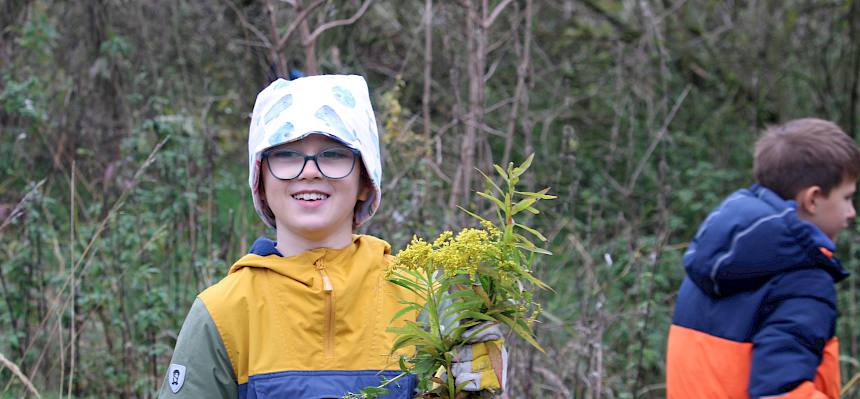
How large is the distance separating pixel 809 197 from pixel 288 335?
170 cm

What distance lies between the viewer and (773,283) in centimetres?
294

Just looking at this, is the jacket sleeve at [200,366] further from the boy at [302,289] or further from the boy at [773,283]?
the boy at [773,283]

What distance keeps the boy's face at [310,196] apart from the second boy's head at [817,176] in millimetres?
1474

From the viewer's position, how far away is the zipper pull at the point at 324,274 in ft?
7.38

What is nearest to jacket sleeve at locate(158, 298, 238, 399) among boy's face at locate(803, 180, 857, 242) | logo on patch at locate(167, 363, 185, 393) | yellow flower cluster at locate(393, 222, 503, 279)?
logo on patch at locate(167, 363, 185, 393)

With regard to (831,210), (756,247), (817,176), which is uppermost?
(817,176)

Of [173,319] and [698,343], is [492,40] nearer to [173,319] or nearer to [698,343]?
[173,319]

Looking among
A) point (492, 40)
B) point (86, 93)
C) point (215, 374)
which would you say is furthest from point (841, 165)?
point (86, 93)

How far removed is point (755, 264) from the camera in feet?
9.68

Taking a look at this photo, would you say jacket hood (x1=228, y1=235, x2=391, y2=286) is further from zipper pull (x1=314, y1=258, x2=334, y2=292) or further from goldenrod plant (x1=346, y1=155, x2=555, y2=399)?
goldenrod plant (x1=346, y1=155, x2=555, y2=399)

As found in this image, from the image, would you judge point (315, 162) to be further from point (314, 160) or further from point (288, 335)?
point (288, 335)

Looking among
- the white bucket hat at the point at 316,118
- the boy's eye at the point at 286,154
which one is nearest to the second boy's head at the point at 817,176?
the white bucket hat at the point at 316,118

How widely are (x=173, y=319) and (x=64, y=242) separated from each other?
31.1 inches

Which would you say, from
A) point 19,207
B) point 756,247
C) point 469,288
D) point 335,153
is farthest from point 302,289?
point 19,207
